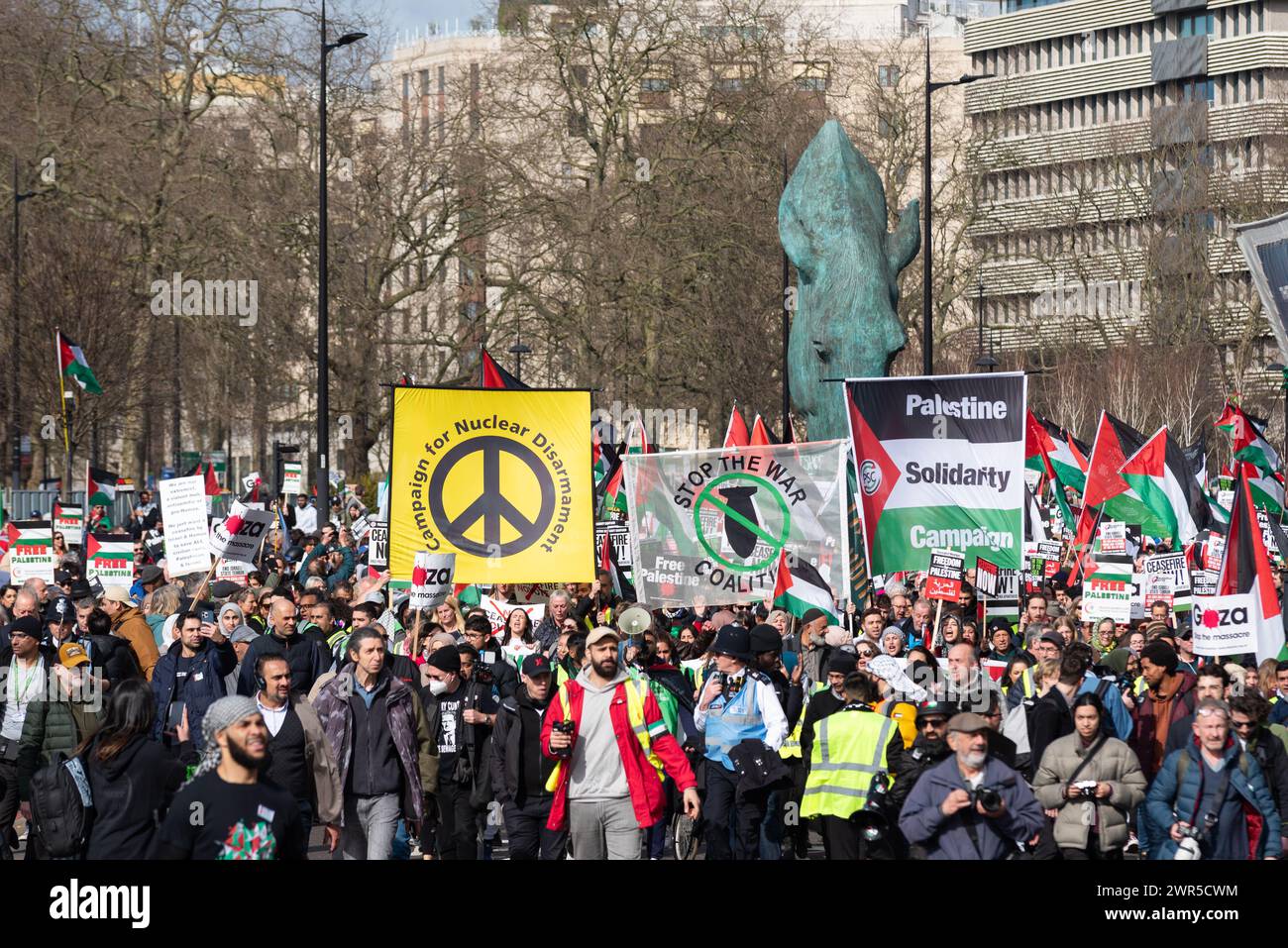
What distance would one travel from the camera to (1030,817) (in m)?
9.48

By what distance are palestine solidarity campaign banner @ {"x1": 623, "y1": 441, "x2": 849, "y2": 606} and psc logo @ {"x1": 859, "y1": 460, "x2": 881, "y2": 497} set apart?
16 cm

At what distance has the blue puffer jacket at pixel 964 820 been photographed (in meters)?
9.38

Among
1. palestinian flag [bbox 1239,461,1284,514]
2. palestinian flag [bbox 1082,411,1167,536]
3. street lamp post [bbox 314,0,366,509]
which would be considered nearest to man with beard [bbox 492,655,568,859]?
palestinian flag [bbox 1082,411,1167,536]

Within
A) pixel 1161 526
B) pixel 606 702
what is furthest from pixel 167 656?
pixel 1161 526

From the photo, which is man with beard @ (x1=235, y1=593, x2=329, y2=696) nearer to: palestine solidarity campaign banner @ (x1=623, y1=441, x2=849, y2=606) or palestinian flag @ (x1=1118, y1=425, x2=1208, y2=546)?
palestine solidarity campaign banner @ (x1=623, y1=441, x2=849, y2=606)

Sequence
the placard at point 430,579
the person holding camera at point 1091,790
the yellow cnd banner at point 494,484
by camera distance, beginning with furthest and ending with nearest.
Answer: the yellow cnd banner at point 494,484 → the placard at point 430,579 → the person holding camera at point 1091,790

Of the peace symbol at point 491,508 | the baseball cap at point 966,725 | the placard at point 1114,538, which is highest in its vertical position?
the peace symbol at point 491,508

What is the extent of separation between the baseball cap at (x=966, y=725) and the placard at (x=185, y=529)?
9.83 meters

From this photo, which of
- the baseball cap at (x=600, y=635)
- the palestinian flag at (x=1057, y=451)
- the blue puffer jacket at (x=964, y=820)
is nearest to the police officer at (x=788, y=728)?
the baseball cap at (x=600, y=635)

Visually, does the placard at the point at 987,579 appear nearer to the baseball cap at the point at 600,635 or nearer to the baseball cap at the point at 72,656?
the baseball cap at the point at 72,656

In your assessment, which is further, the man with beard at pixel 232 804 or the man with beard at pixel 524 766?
the man with beard at pixel 524 766

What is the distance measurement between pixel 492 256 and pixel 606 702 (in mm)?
35646

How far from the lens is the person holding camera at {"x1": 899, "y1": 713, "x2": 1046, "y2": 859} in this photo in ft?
30.7
